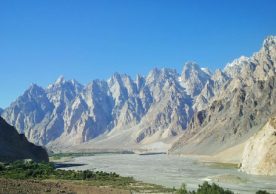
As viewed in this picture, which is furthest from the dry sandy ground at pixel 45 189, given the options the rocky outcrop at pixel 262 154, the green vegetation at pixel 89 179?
the rocky outcrop at pixel 262 154

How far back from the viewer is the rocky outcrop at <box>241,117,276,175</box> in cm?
11856

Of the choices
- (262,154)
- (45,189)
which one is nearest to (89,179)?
(45,189)

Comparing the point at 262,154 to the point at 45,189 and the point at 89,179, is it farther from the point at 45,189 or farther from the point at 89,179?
the point at 45,189

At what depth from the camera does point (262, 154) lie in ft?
403

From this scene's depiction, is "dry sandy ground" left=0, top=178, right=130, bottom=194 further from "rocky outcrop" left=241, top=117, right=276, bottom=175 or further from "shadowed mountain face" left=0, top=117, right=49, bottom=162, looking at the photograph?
"shadowed mountain face" left=0, top=117, right=49, bottom=162

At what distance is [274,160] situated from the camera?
117812 mm

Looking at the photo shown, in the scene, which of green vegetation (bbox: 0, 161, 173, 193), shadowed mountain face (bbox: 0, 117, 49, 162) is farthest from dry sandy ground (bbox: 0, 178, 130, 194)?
shadowed mountain face (bbox: 0, 117, 49, 162)

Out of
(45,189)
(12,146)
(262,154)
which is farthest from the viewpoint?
(12,146)

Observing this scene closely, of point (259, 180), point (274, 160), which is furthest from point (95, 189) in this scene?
point (274, 160)

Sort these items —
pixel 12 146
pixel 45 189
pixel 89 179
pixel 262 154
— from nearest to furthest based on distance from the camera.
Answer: pixel 45 189
pixel 89 179
pixel 262 154
pixel 12 146

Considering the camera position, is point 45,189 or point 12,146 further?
point 12,146

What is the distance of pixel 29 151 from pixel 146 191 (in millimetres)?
124002

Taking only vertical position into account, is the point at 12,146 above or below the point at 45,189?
above

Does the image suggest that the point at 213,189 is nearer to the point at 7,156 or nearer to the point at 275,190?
the point at 275,190
